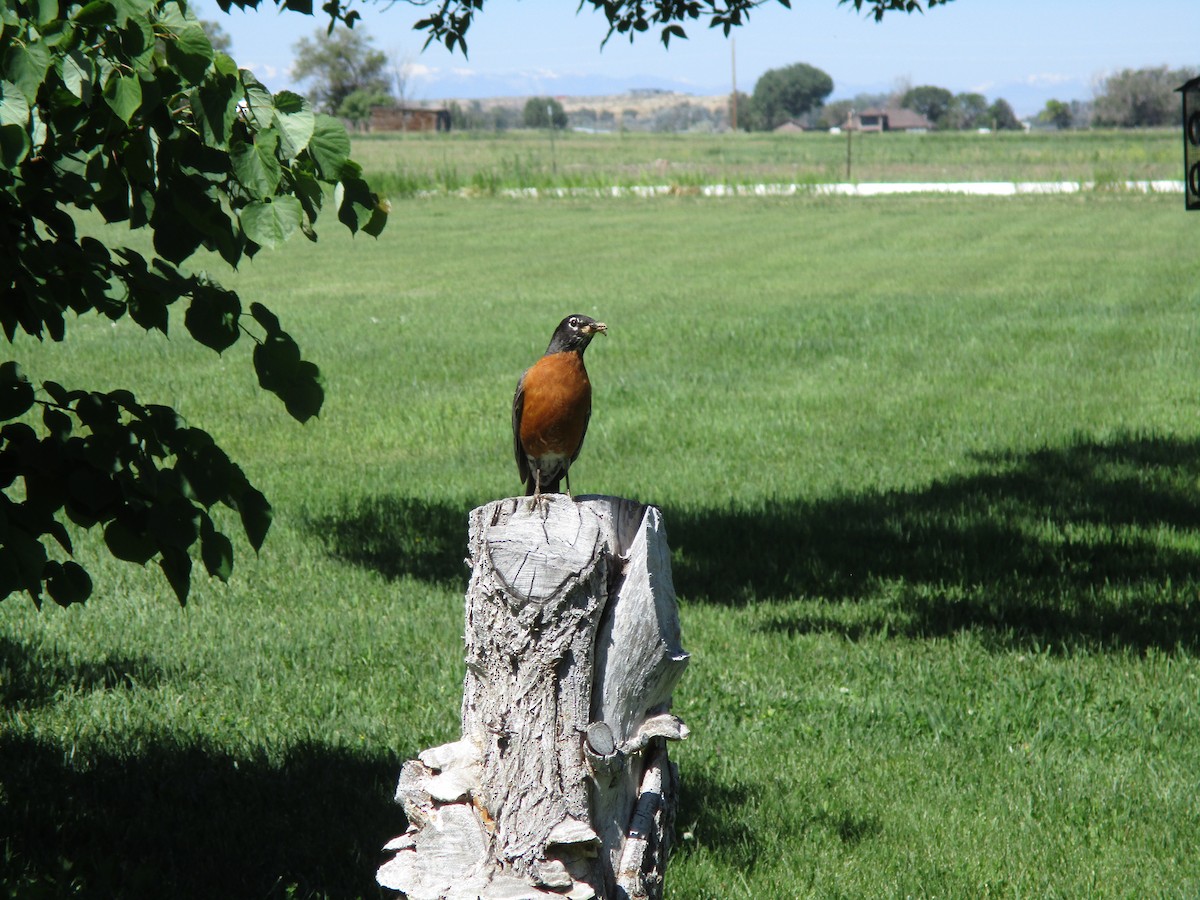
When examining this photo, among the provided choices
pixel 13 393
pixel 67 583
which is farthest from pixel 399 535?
pixel 13 393

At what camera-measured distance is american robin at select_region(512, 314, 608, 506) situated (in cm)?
386

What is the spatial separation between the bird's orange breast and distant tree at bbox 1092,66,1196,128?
339ft

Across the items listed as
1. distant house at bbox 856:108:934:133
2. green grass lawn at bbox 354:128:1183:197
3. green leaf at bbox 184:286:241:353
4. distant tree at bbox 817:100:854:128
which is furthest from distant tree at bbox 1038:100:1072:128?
green leaf at bbox 184:286:241:353

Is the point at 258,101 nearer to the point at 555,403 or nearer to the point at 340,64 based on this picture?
the point at 555,403

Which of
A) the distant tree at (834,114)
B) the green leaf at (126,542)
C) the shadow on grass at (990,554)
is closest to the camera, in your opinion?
the green leaf at (126,542)

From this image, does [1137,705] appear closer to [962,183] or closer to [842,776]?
[842,776]

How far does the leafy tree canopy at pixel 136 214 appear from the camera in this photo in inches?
93.0

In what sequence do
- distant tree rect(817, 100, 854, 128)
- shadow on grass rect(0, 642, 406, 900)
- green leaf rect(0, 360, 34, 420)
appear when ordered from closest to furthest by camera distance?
green leaf rect(0, 360, 34, 420) < shadow on grass rect(0, 642, 406, 900) < distant tree rect(817, 100, 854, 128)

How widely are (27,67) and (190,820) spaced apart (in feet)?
8.39

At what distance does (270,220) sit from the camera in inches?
99.0

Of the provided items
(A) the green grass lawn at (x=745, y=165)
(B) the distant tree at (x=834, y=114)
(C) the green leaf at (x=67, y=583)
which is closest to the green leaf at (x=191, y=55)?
(C) the green leaf at (x=67, y=583)

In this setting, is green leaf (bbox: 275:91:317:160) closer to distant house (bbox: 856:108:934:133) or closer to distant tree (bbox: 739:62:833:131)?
distant house (bbox: 856:108:934:133)

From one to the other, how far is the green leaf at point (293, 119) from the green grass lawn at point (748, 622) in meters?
2.18

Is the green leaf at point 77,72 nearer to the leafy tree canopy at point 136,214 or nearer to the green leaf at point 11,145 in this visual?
the leafy tree canopy at point 136,214
